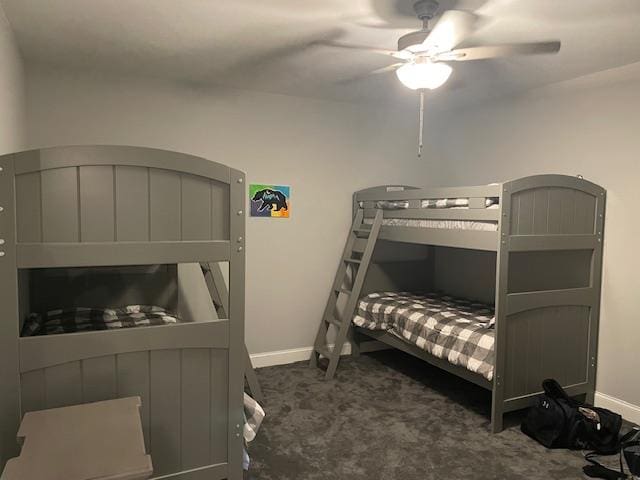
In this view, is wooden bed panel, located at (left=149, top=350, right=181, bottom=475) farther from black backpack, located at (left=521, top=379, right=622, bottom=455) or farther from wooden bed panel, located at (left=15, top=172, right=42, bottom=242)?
black backpack, located at (left=521, top=379, right=622, bottom=455)

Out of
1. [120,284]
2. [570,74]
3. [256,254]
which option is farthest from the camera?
[256,254]

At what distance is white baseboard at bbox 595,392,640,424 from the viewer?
115 inches

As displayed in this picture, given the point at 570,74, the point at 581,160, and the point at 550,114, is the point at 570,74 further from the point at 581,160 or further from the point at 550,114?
the point at 581,160

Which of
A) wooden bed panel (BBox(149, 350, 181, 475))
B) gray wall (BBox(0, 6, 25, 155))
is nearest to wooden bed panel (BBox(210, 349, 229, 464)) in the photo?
wooden bed panel (BBox(149, 350, 181, 475))

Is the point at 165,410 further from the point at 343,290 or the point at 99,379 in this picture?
the point at 343,290

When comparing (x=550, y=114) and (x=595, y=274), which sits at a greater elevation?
(x=550, y=114)

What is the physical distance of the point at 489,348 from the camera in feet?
9.02

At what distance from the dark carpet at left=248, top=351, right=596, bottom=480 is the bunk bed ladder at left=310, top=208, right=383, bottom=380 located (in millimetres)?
240

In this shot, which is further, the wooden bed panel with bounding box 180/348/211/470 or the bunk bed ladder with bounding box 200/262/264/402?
the bunk bed ladder with bounding box 200/262/264/402

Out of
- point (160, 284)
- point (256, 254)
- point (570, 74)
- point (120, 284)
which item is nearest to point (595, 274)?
point (570, 74)

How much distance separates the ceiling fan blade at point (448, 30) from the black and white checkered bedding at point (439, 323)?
170cm

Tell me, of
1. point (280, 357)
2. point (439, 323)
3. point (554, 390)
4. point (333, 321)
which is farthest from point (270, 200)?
point (554, 390)

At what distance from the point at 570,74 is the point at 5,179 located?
3347 millimetres

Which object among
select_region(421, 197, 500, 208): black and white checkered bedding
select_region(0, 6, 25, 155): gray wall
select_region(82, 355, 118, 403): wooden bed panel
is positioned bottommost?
select_region(82, 355, 118, 403): wooden bed panel
